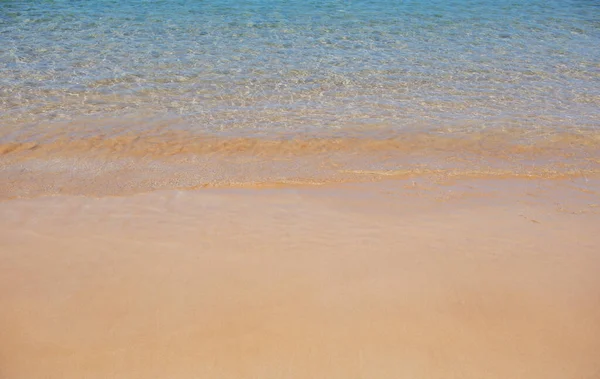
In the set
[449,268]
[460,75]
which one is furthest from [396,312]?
[460,75]

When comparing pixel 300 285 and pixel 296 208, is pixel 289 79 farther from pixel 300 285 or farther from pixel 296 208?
pixel 300 285

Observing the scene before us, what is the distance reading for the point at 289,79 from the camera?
7359mm

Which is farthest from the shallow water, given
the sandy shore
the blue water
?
the sandy shore

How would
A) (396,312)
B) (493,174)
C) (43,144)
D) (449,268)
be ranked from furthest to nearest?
(43,144), (493,174), (449,268), (396,312)

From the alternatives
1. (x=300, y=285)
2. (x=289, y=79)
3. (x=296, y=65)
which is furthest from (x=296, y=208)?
(x=296, y=65)

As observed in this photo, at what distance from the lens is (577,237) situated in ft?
13.1

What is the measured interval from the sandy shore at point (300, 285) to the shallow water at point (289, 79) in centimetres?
111

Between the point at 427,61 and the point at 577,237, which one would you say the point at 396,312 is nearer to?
the point at 577,237

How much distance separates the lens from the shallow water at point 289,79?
582 cm

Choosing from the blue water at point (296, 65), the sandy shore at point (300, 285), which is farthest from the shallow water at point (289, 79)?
the sandy shore at point (300, 285)

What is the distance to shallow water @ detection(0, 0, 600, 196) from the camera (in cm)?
582

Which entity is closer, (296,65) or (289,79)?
(289,79)

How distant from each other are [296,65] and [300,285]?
197 inches

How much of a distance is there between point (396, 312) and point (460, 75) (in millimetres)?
5189
